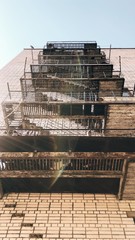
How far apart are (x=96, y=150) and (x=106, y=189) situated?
2.41m

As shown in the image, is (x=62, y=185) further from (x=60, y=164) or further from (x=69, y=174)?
(x=60, y=164)

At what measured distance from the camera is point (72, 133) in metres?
14.8

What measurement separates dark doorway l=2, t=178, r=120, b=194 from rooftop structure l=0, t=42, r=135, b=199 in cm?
67

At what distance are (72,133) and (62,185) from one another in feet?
11.3

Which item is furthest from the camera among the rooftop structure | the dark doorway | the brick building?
the dark doorway

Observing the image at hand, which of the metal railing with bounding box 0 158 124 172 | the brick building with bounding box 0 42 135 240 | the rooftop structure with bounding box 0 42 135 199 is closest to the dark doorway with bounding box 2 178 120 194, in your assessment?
the brick building with bounding box 0 42 135 240

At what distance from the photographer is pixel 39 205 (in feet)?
40.2

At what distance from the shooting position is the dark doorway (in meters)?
12.8

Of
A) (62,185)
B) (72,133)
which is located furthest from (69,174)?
(72,133)

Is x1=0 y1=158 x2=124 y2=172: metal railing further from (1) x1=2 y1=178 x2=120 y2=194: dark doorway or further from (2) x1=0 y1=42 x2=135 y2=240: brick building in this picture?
(1) x1=2 y1=178 x2=120 y2=194: dark doorway

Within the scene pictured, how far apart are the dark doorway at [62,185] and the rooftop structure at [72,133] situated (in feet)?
2.21

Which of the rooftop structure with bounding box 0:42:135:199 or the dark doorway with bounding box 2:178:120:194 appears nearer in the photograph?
the rooftop structure with bounding box 0:42:135:199

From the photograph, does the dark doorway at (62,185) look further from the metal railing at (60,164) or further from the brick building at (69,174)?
the metal railing at (60,164)

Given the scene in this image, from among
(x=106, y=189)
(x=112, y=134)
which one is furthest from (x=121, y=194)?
(x=112, y=134)
